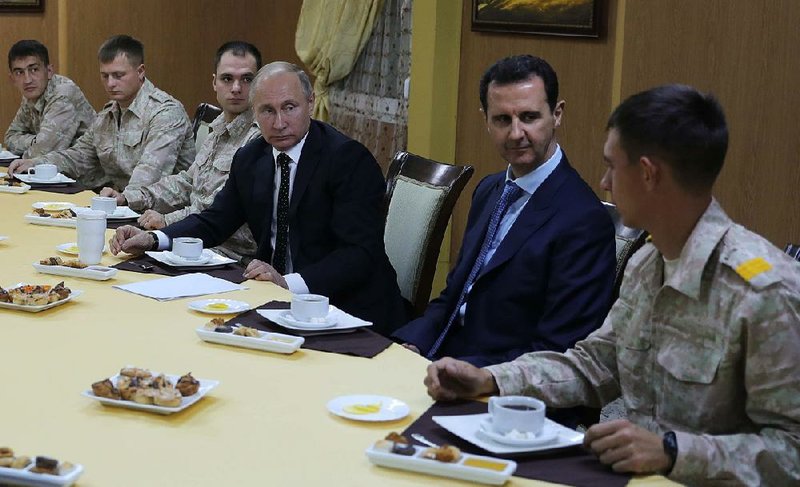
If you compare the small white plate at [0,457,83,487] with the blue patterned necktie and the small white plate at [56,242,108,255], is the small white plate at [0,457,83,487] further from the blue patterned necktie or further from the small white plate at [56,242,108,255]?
the small white plate at [56,242,108,255]

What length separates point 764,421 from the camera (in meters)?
1.63

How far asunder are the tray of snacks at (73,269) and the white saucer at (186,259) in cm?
18

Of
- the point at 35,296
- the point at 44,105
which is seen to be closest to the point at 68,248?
the point at 35,296

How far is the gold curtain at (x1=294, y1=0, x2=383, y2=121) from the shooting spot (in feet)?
19.5

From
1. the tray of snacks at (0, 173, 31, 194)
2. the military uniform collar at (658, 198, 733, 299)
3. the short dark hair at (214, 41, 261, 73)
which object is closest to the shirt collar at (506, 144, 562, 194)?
the military uniform collar at (658, 198, 733, 299)

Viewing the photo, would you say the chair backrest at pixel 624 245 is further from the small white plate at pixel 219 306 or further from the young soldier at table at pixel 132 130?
the young soldier at table at pixel 132 130

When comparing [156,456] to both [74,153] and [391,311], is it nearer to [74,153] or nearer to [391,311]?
[391,311]

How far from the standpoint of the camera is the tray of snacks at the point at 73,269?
2699 millimetres

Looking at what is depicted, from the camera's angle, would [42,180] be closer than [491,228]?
No

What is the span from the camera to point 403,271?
3.29 meters

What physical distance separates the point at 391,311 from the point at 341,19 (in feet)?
10.3

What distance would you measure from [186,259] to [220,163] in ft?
3.77

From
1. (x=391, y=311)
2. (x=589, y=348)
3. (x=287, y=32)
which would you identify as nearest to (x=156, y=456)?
(x=589, y=348)

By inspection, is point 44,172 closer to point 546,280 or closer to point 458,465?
point 546,280
